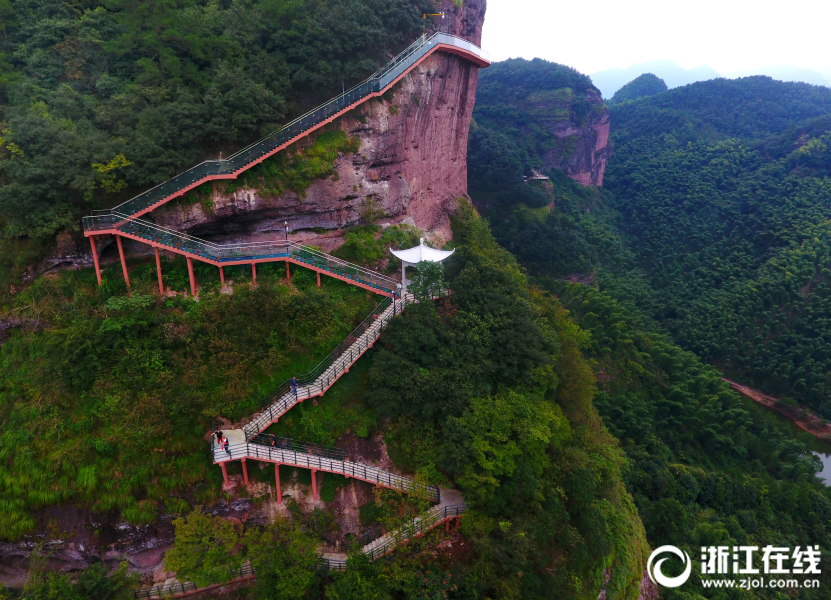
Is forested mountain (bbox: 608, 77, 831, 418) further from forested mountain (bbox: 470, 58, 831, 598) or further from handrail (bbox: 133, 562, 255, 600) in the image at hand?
handrail (bbox: 133, 562, 255, 600)

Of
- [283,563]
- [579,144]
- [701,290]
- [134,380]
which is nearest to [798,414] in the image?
[701,290]

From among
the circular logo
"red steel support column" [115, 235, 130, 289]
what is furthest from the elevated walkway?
the circular logo

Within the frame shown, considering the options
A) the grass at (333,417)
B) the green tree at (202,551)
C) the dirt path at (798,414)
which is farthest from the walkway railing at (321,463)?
the dirt path at (798,414)

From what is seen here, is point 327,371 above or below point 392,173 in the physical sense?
below

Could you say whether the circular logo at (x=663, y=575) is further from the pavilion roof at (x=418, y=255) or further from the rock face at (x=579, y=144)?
the rock face at (x=579, y=144)

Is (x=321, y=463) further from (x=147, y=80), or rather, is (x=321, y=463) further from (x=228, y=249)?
(x=147, y=80)

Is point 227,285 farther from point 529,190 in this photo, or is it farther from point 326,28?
point 529,190
